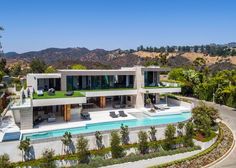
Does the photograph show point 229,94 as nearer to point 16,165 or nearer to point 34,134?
point 34,134

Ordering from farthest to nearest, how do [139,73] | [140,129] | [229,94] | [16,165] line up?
[229,94]
[139,73]
[140,129]
[16,165]

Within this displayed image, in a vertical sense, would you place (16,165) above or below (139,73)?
below

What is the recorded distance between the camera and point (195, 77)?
5188 centimetres

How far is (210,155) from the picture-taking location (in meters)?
25.0

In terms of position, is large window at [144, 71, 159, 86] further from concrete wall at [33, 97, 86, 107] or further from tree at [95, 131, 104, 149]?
tree at [95, 131, 104, 149]

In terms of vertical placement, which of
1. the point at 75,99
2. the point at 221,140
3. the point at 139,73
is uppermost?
the point at 139,73

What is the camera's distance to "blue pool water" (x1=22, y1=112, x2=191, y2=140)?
929 inches

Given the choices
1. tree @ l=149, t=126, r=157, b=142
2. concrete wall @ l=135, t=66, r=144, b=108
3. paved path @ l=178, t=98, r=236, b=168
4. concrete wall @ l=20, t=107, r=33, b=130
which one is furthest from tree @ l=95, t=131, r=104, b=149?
concrete wall @ l=135, t=66, r=144, b=108

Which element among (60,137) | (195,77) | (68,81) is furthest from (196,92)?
(60,137)

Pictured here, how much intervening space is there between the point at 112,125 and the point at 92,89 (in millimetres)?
9282

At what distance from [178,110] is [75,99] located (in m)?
14.0

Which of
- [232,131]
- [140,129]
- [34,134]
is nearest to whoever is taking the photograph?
[34,134]

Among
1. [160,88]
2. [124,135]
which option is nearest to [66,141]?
[124,135]

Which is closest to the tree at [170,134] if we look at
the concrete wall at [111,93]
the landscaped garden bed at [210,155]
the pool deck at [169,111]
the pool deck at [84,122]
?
the landscaped garden bed at [210,155]
